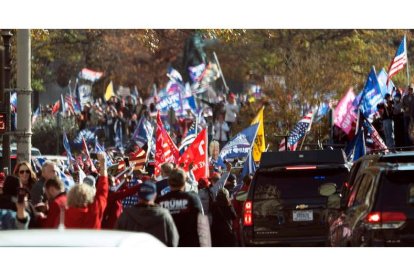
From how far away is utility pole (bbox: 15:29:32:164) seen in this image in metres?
23.4

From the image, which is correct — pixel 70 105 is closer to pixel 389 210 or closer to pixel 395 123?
pixel 395 123

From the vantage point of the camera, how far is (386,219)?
1264 centimetres

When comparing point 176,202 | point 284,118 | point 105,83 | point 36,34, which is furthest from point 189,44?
point 176,202

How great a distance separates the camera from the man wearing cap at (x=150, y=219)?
12656 millimetres

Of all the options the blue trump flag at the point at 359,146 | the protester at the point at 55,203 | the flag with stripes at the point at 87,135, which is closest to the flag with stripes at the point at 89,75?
the flag with stripes at the point at 87,135

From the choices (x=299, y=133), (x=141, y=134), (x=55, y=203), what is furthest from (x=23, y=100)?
(x=141, y=134)

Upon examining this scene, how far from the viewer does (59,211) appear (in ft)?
44.0

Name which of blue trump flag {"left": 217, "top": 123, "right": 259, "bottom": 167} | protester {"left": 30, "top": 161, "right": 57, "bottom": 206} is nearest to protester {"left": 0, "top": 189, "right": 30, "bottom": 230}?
protester {"left": 30, "top": 161, "right": 57, "bottom": 206}

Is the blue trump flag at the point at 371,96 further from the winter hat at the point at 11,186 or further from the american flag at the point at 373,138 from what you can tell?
the winter hat at the point at 11,186

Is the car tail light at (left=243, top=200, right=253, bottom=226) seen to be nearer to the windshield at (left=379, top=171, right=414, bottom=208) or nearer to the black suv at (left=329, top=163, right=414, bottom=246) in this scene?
the black suv at (left=329, top=163, right=414, bottom=246)

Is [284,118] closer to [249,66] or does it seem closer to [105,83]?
[249,66]

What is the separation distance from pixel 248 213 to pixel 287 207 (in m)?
0.56

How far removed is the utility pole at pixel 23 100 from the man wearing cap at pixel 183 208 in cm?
1001
